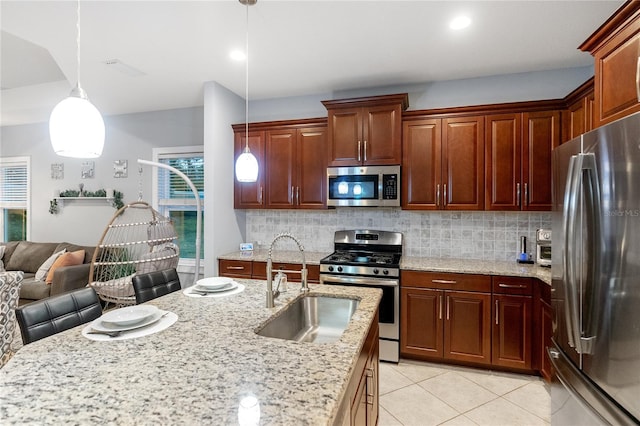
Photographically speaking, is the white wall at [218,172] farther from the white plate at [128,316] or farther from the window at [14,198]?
the window at [14,198]

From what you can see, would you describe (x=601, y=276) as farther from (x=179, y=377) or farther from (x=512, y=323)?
(x=179, y=377)

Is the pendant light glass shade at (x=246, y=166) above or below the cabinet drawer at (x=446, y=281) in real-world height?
above

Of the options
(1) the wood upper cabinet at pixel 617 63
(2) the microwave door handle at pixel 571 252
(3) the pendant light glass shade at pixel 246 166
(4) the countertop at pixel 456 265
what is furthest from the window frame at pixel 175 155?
(1) the wood upper cabinet at pixel 617 63

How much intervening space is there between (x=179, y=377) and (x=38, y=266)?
500 centimetres

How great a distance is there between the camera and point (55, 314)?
157cm

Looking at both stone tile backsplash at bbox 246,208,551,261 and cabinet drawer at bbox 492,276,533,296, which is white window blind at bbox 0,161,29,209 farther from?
cabinet drawer at bbox 492,276,533,296

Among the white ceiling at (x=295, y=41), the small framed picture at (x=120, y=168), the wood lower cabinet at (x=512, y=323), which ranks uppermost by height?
the white ceiling at (x=295, y=41)

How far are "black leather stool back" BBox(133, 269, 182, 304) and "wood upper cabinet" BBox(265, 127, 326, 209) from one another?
5.27 ft

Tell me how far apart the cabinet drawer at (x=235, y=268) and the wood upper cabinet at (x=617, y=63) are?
10.0 ft

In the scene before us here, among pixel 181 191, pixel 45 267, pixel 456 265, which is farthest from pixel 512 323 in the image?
pixel 45 267

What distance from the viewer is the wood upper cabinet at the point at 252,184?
3.79 meters

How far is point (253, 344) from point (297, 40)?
235 centimetres

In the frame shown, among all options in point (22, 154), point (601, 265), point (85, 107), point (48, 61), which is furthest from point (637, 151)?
point (22, 154)

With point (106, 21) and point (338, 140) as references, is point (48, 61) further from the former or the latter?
point (338, 140)
